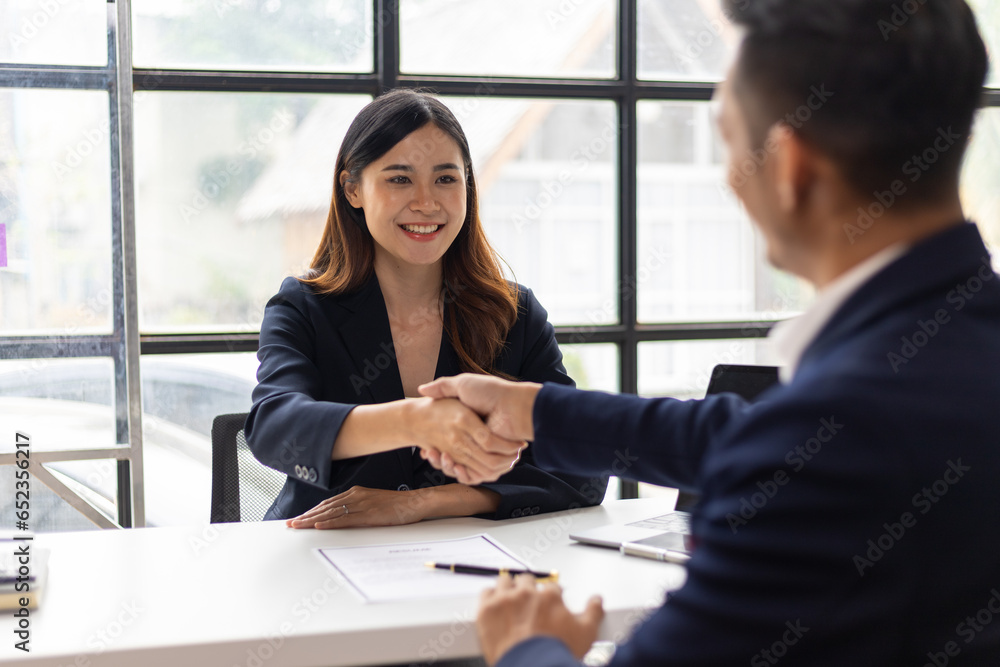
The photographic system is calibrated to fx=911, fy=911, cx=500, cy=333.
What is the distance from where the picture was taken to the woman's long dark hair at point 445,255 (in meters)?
2.29

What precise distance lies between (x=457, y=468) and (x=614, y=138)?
2.37m

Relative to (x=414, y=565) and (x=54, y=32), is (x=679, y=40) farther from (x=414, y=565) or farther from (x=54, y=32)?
(x=414, y=565)

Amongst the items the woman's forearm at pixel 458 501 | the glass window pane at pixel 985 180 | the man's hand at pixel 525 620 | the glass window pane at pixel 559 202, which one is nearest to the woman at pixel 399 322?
the woman's forearm at pixel 458 501

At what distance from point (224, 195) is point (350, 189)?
1.26 metres

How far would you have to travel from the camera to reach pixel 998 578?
81 centimetres

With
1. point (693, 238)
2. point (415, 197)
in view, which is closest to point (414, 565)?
point (415, 197)

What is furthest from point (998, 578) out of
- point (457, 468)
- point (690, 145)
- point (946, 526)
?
point (690, 145)

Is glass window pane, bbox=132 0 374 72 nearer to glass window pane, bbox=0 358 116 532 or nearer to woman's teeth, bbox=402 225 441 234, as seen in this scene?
glass window pane, bbox=0 358 116 532

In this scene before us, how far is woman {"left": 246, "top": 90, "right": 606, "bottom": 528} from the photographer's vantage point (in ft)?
6.07

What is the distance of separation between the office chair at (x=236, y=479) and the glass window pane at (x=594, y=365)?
183 cm

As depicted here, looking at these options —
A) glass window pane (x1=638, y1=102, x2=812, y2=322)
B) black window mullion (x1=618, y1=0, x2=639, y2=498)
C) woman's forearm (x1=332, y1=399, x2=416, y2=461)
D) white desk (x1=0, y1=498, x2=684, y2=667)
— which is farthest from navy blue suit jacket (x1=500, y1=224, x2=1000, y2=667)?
glass window pane (x1=638, y1=102, x2=812, y2=322)

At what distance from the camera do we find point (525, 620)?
1.00m

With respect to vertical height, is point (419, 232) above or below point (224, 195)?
below

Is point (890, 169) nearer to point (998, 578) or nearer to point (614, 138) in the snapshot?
point (998, 578)
